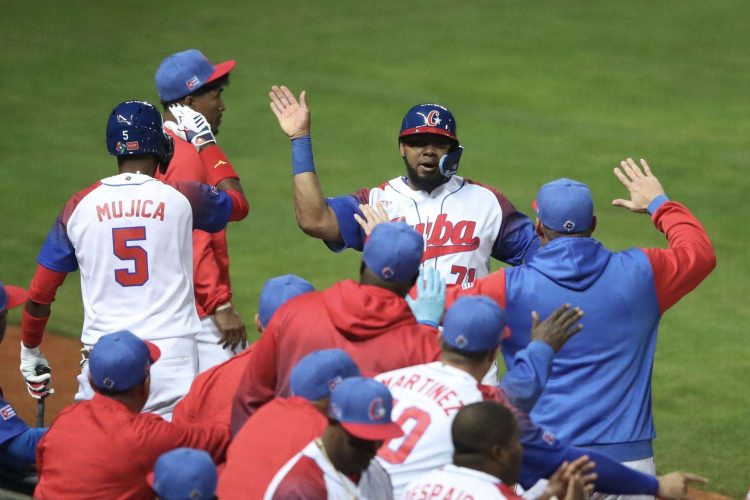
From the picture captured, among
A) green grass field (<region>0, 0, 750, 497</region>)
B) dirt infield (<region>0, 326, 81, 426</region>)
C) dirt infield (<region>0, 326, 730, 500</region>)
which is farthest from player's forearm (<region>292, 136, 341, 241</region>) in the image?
green grass field (<region>0, 0, 750, 497</region>)

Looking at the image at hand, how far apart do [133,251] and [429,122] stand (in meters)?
1.53

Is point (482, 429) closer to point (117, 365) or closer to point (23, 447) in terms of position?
point (117, 365)

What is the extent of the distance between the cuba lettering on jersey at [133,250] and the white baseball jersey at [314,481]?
2119mm

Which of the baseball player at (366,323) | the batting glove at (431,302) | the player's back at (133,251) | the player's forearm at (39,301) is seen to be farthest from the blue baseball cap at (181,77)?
the baseball player at (366,323)

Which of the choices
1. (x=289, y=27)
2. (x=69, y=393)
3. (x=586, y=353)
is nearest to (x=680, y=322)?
(x=69, y=393)

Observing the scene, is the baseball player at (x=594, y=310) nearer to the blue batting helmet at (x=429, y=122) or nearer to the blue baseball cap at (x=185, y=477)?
the blue batting helmet at (x=429, y=122)

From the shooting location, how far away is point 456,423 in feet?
13.8

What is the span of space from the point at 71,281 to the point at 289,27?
9444mm

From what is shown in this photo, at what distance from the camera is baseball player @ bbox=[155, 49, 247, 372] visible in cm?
727

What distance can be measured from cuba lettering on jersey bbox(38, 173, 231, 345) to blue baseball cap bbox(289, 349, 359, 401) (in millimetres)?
1813

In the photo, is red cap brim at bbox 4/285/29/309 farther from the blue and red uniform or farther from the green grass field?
the green grass field

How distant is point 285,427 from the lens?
4.49 metres

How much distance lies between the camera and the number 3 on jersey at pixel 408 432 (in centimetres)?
451

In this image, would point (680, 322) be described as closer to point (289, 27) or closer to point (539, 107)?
point (539, 107)
